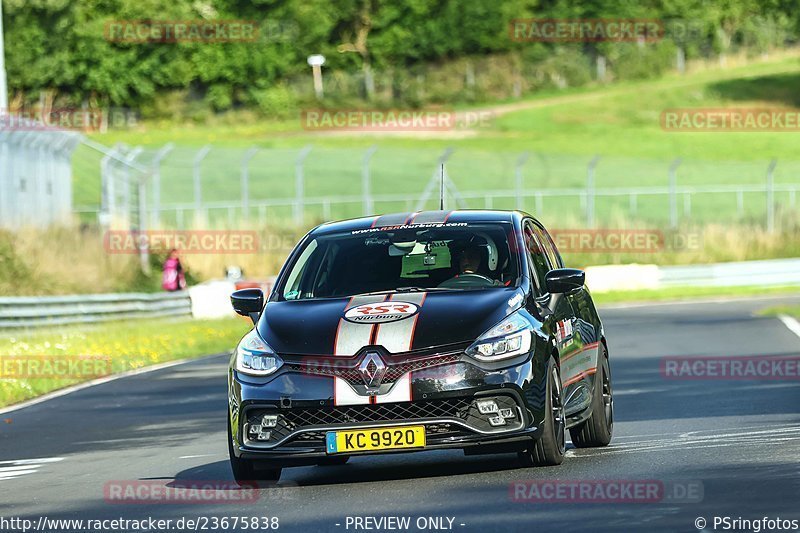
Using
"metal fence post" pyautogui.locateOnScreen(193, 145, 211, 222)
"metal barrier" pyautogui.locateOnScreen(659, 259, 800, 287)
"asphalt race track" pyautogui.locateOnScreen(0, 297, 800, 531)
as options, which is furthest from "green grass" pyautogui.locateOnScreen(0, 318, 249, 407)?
"metal barrier" pyautogui.locateOnScreen(659, 259, 800, 287)

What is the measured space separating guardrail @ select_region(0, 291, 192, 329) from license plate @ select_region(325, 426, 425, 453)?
17016mm

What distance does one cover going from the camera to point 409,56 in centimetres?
9406

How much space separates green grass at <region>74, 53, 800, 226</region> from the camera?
64.8 metres

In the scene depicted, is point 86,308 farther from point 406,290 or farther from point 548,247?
point 406,290

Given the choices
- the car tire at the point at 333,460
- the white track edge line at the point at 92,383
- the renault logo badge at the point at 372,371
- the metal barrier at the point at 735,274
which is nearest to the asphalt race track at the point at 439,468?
the car tire at the point at 333,460

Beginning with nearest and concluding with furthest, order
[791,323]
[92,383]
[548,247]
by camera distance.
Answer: [548,247]
[92,383]
[791,323]

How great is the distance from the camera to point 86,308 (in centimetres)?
2914

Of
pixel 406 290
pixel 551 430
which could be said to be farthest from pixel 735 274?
pixel 551 430

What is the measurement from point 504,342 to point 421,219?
5.53ft

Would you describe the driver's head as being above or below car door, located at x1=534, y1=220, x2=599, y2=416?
above

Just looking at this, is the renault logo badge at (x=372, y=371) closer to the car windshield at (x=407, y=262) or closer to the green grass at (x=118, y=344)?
the car windshield at (x=407, y=262)

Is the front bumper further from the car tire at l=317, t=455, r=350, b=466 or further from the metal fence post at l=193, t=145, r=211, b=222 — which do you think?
the metal fence post at l=193, t=145, r=211, b=222

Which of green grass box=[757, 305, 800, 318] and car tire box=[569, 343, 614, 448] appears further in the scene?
green grass box=[757, 305, 800, 318]

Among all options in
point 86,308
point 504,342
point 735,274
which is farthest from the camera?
point 735,274
